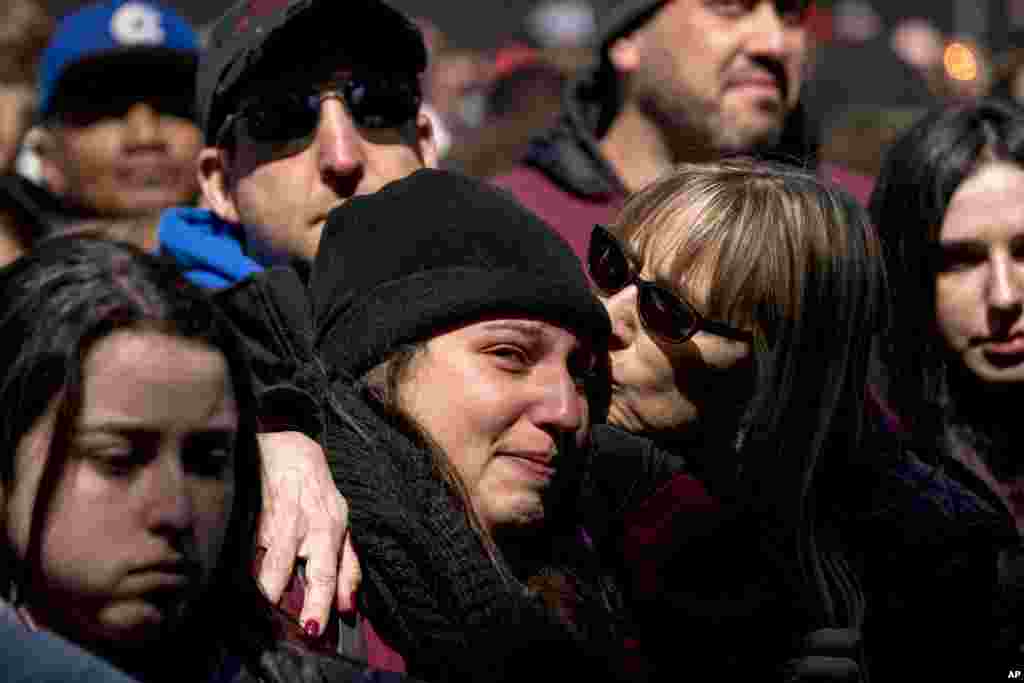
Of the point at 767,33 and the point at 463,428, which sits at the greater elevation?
the point at 767,33

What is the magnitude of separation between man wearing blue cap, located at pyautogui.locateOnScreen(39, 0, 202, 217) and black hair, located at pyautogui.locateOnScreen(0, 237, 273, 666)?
9.89ft

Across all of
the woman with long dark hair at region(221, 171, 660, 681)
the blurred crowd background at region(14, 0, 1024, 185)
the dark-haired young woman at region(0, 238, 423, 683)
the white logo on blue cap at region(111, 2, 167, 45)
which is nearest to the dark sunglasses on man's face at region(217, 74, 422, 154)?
the woman with long dark hair at region(221, 171, 660, 681)

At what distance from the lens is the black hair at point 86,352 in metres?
2.32

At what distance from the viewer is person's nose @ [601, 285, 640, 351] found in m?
3.44

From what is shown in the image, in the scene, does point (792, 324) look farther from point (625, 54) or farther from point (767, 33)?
point (625, 54)

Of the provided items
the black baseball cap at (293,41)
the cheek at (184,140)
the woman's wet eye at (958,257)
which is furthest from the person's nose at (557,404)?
the cheek at (184,140)

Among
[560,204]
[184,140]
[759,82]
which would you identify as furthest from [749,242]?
[184,140]

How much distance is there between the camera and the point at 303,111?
3.78 metres

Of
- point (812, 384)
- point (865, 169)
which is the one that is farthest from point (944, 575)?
point (865, 169)

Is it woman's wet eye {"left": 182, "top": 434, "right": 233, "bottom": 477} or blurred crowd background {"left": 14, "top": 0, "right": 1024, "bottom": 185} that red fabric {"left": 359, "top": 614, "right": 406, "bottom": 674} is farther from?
blurred crowd background {"left": 14, "top": 0, "right": 1024, "bottom": 185}

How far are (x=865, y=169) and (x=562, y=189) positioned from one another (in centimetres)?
201

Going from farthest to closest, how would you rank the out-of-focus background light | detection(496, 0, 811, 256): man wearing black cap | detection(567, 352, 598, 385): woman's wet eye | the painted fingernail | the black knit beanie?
1. the out-of-focus background light
2. detection(496, 0, 811, 256): man wearing black cap
3. detection(567, 352, 598, 385): woman's wet eye
4. the black knit beanie
5. the painted fingernail

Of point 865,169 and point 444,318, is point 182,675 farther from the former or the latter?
point 865,169

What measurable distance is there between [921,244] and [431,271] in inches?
63.4
